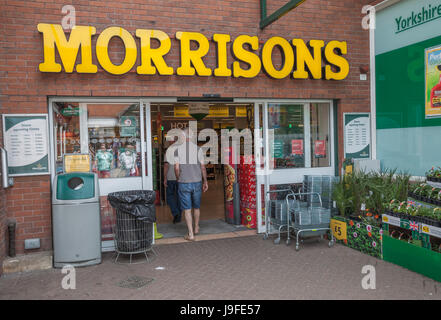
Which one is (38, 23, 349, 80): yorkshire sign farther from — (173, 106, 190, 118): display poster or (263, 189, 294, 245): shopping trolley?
(173, 106, 190, 118): display poster

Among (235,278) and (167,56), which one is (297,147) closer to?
(167,56)

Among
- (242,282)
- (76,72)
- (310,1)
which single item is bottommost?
(242,282)

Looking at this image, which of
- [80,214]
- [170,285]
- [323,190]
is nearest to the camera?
[170,285]

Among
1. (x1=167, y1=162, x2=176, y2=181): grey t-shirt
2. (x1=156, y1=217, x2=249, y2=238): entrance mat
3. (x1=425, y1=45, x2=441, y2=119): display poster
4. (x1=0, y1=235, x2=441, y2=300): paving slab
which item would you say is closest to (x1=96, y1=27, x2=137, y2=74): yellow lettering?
(x1=167, y1=162, x2=176, y2=181): grey t-shirt

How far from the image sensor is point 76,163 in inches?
226

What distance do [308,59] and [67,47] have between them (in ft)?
13.3

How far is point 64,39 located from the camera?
572 centimetres

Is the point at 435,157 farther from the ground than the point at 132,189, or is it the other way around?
the point at 435,157

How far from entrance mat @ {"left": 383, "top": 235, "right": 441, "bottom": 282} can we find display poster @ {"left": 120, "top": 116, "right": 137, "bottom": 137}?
4.19 metres

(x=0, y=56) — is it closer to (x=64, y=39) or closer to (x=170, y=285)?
(x=64, y=39)

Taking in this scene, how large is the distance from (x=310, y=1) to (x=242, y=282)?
5271mm

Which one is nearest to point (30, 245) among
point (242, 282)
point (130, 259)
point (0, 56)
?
point (130, 259)

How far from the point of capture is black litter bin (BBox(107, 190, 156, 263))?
17.6 feet

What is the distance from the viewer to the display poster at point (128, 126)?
21.1 feet
